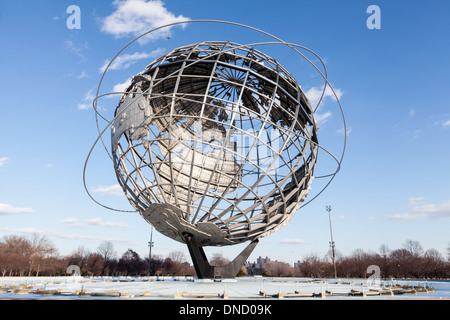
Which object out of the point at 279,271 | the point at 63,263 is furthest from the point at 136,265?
the point at 279,271

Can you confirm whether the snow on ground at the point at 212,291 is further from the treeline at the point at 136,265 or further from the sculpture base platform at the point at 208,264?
the treeline at the point at 136,265

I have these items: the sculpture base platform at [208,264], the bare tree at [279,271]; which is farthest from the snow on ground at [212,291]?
the bare tree at [279,271]

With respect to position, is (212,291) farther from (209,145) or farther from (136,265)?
(136,265)

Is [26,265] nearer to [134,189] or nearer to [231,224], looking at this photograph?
[134,189]

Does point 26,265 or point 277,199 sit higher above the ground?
point 277,199

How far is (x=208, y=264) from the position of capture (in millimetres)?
20000

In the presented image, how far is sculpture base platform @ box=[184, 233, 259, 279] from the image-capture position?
64.2 ft

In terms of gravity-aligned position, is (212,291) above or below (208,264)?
below

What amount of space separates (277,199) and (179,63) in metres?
11.7

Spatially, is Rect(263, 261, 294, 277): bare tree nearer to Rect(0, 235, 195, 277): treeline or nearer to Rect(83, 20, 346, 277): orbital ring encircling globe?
Rect(0, 235, 195, 277): treeline

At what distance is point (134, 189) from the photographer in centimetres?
1980
